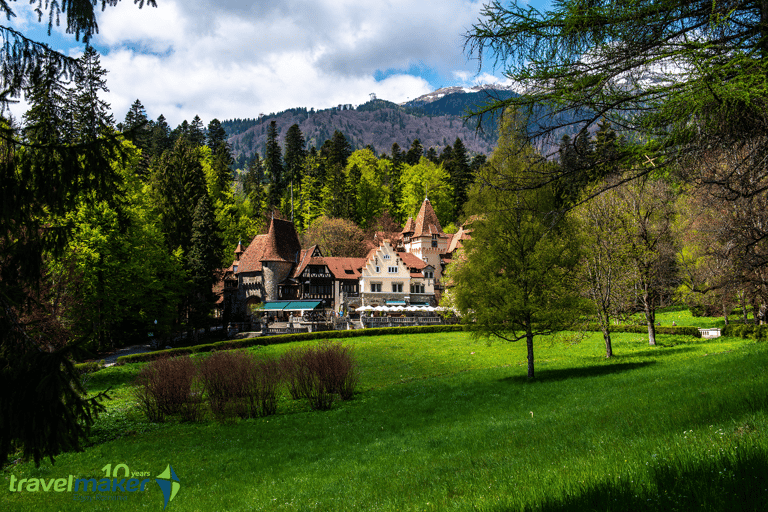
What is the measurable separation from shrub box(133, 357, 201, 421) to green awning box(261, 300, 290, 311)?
33.6 meters

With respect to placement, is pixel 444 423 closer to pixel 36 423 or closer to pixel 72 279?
pixel 36 423

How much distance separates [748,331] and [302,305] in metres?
40.1

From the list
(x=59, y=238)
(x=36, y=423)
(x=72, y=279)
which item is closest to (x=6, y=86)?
(x=59, y=238)

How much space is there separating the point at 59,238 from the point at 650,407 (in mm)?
11079

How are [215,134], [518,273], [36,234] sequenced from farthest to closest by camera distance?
[215,134] → [518,273] → [36,234]

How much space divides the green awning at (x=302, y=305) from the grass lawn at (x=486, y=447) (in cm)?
2841

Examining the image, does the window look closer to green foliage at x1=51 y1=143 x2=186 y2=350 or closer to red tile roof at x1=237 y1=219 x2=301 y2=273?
red tile roof at x1=237 y1=219 x2=301 y2=273

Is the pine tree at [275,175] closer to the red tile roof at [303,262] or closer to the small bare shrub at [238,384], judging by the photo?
the red tile roof at [303,262]

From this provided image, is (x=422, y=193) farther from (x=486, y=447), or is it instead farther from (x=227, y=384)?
(x=486, y=447)

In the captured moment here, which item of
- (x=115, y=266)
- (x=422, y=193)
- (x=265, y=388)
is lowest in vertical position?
(x=265, y=388)

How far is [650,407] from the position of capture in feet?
31.2

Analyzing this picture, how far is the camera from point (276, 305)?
169 ft

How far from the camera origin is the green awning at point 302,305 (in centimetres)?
4998

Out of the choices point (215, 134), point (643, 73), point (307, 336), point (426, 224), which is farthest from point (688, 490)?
point (215, 134)
